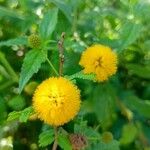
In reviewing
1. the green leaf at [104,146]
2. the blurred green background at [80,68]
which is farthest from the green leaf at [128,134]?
the green leaf at [104,146]

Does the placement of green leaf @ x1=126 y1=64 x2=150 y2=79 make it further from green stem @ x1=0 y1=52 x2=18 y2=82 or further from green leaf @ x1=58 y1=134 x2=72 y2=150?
green leaf @ x1=58 y1=134 x2=72 y2=150

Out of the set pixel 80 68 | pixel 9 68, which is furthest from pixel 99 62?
pixel 9 68

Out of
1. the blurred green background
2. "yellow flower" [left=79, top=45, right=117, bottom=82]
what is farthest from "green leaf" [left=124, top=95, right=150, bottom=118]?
"yellow flower" [left=79, top=45, right=117, bottom=82]

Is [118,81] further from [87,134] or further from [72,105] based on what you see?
[72,105]

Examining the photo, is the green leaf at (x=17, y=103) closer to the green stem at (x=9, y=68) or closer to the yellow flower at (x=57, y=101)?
the green stem at (x=9, y=68)

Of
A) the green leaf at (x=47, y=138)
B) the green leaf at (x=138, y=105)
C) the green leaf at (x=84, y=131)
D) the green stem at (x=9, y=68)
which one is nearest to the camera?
the green leaf at (x=47, y=138)

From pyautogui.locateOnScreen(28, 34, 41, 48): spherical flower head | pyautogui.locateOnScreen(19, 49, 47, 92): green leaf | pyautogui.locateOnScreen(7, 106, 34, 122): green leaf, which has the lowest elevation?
pyautogui.locateOnScreen(7, 106, 34, 122): green leaf

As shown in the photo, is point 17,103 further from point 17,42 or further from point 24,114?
point 24,114
